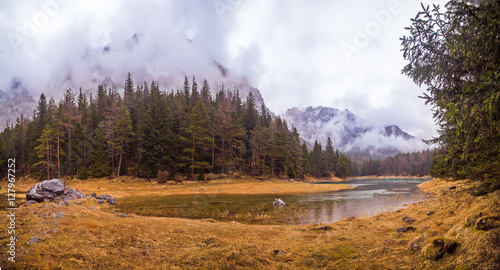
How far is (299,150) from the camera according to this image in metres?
77.8

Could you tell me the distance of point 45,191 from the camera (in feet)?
50.7

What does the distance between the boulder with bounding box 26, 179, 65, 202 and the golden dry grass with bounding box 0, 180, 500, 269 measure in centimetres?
631

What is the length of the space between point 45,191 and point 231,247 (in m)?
15.8

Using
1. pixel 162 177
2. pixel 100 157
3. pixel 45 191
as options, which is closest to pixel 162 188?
pixel 162 177

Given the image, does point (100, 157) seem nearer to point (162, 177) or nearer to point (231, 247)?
point (162, 177)

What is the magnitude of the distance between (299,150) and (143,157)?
1988 inches

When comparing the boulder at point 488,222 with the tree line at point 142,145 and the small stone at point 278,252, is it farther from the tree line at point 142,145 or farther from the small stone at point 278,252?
the tree line at point 142,145

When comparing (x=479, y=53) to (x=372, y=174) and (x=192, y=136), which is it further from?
(x=372, y=174)

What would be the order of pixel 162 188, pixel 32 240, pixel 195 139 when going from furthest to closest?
pixel 195 139 → pixel 162 188 → pixel 32 240

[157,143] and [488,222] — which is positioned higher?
[157,143]

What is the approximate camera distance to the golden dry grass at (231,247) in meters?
5.05

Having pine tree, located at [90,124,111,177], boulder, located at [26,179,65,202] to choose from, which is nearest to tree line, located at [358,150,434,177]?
pine tree, located at [90,124,111,177]

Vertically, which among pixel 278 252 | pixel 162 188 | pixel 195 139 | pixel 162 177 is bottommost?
pixel 162 188

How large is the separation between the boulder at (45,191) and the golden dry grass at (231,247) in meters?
6.31
